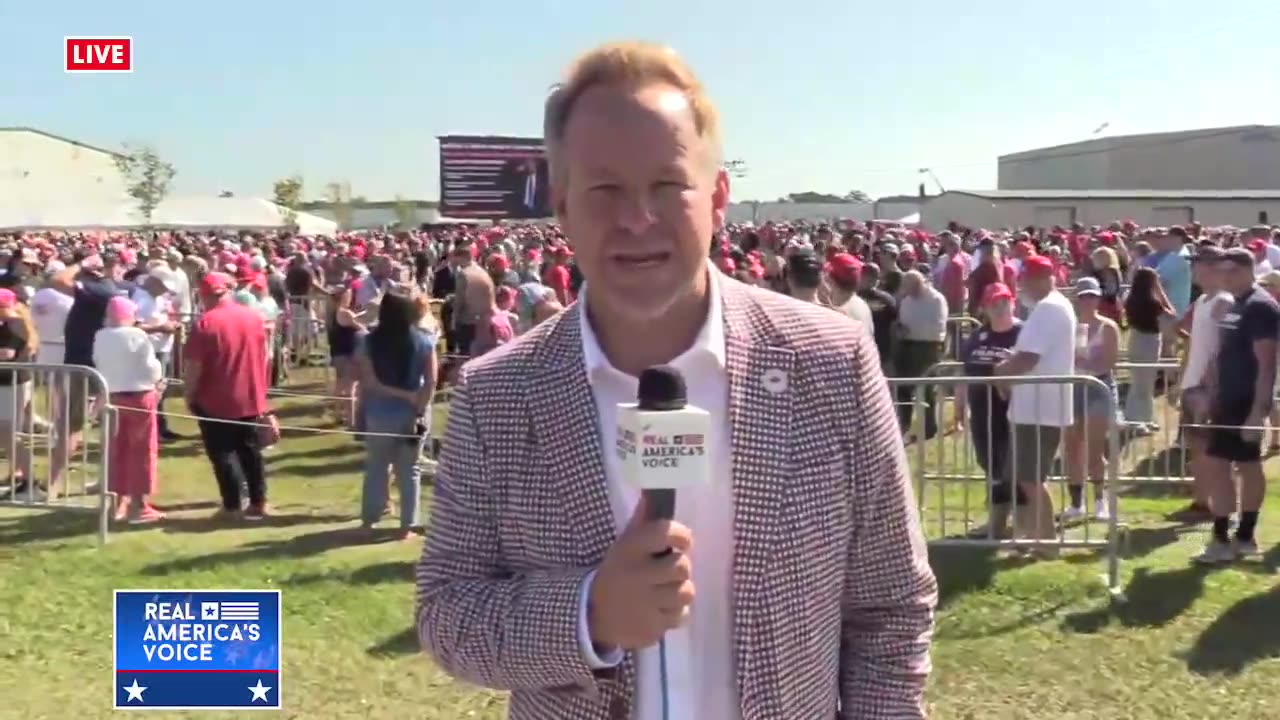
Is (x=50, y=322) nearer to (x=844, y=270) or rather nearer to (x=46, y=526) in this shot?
(x=46, y=526)

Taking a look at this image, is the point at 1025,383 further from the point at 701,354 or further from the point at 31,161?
the point at 31,161

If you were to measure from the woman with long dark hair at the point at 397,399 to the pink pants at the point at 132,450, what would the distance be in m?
1.60

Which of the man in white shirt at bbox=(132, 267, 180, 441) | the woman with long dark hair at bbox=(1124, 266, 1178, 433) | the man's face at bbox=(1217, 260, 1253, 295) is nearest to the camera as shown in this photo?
the man's face at bbox=(1217, 260, 1253, 295)

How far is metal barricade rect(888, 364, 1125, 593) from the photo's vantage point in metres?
7.36

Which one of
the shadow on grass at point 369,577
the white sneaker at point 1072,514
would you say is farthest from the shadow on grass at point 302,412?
the white sneaker at point 1072,514

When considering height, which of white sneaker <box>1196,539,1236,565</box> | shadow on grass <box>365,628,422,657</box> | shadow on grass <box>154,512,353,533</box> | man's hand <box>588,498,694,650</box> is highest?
man's hand <box>588,498,694,650</box>

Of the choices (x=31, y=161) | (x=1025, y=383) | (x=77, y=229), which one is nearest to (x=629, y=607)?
(x=1025, y=383)

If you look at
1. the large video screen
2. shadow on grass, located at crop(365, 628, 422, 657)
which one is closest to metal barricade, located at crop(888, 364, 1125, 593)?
shadow on grass, located at crop(365, 628, 422, 657)

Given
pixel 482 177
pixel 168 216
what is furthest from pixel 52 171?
pixel 482 177

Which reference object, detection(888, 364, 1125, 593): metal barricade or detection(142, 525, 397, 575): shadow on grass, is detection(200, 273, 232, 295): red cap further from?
detection(888, 364, 1125, 593): metal barricade

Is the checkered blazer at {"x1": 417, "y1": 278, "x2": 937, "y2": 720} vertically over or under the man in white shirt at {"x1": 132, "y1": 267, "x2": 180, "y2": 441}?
under

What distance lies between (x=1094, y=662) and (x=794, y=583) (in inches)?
191

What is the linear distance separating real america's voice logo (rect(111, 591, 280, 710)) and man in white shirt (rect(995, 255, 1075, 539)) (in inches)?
174

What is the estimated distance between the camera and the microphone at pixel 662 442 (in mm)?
1493
